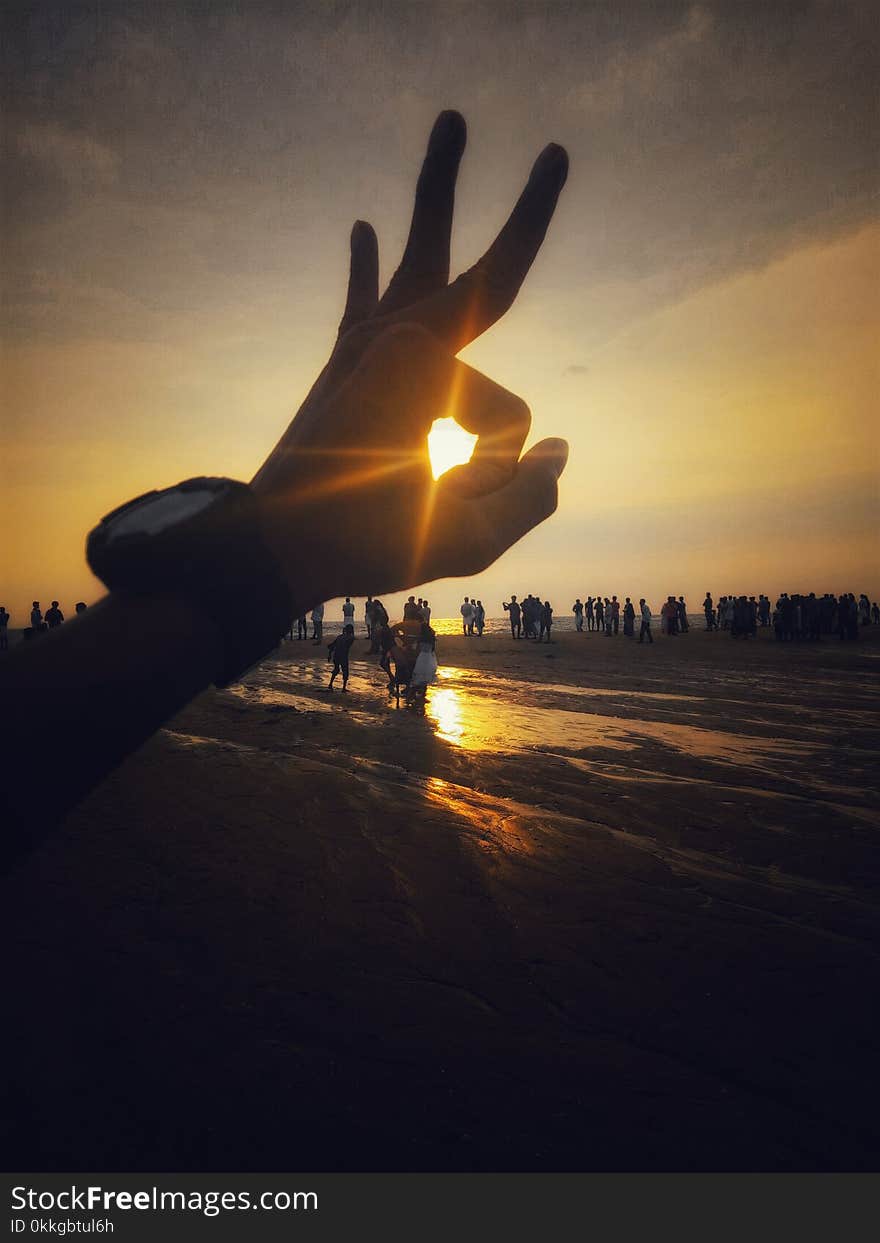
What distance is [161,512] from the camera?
0.94 meters

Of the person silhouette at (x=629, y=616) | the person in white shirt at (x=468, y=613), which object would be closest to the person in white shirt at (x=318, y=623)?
the person in white shirt at (x=468, y=613)

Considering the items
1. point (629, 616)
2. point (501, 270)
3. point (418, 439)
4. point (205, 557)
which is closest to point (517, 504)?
→ point (418, 439)

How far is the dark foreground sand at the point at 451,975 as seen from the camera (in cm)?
197

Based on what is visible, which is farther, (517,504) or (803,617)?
(803,617)

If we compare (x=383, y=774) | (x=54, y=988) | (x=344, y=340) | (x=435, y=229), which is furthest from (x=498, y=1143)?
(x=383, y=774)

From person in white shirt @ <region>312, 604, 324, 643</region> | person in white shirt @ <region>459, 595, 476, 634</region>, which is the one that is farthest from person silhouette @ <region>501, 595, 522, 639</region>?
person in white shirt @ <region>312, 604, 324, 643</region>

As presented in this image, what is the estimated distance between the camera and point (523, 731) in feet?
31.6

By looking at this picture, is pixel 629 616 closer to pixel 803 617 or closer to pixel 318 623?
pixel 803 617

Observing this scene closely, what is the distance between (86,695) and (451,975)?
260cm

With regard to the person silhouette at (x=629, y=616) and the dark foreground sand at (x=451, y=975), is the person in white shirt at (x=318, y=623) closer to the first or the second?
the dark foreground sand at (x=451, y=975)

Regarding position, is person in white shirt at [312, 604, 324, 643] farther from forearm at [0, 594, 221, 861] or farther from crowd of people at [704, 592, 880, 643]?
crowd of people at [704, 592, 880, 643]

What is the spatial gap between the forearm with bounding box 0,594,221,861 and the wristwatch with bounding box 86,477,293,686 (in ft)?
0.12

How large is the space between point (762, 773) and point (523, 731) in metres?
3.62

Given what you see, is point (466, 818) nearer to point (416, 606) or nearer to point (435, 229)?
Answer: point (435, 229)
